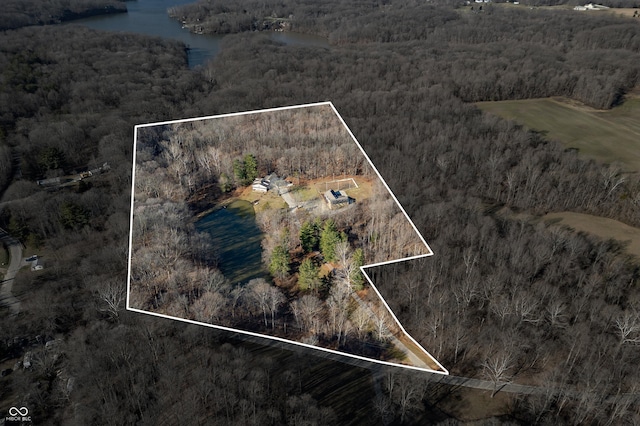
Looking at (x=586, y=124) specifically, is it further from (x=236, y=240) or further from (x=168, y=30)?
(x=168, y=30)

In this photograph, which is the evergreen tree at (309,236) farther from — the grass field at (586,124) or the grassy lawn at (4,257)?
the grass field at (586,124)

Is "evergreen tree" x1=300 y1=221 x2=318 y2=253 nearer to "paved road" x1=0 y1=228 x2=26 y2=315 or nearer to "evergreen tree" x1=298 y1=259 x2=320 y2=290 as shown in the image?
"evergreen tree" x1=298 y1=259 x2=320 y2=290

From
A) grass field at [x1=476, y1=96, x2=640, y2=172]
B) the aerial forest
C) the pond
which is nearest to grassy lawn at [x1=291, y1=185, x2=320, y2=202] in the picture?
the pond

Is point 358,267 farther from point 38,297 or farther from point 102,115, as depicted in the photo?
point 102,115

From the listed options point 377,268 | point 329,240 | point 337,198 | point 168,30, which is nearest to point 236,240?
point 329,240

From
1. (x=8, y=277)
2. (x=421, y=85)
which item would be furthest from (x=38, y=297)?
(x=421, y=85)
